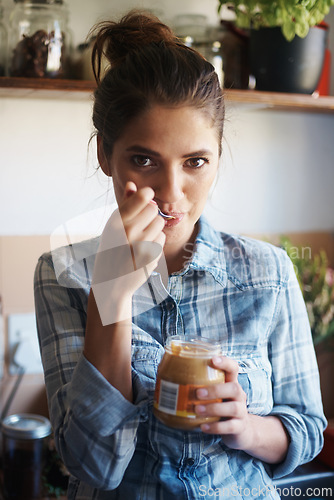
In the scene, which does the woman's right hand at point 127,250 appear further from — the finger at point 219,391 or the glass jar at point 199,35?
the glass jar at point 199,35

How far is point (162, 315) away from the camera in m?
0.87

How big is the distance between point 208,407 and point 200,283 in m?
0.27

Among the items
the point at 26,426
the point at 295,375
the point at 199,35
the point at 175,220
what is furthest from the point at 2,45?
the point at 295,375

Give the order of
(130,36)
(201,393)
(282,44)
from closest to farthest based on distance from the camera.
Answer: (201,393), (130,36), (282,44)

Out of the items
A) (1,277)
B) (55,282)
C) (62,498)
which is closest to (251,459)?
(55,282)

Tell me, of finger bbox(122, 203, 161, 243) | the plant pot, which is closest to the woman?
finger bbox(122, 203, 161, 243)

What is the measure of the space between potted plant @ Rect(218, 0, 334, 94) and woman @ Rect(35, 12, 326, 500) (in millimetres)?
502

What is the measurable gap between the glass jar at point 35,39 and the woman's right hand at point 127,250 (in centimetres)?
72

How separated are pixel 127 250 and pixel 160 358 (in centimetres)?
21

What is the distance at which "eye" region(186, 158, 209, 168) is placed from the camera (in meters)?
0.80

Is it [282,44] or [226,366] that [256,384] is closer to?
[226,366]

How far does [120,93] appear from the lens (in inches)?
32.3

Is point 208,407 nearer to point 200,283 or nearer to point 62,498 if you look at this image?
point 200,283

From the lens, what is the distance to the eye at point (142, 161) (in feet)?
2.57
